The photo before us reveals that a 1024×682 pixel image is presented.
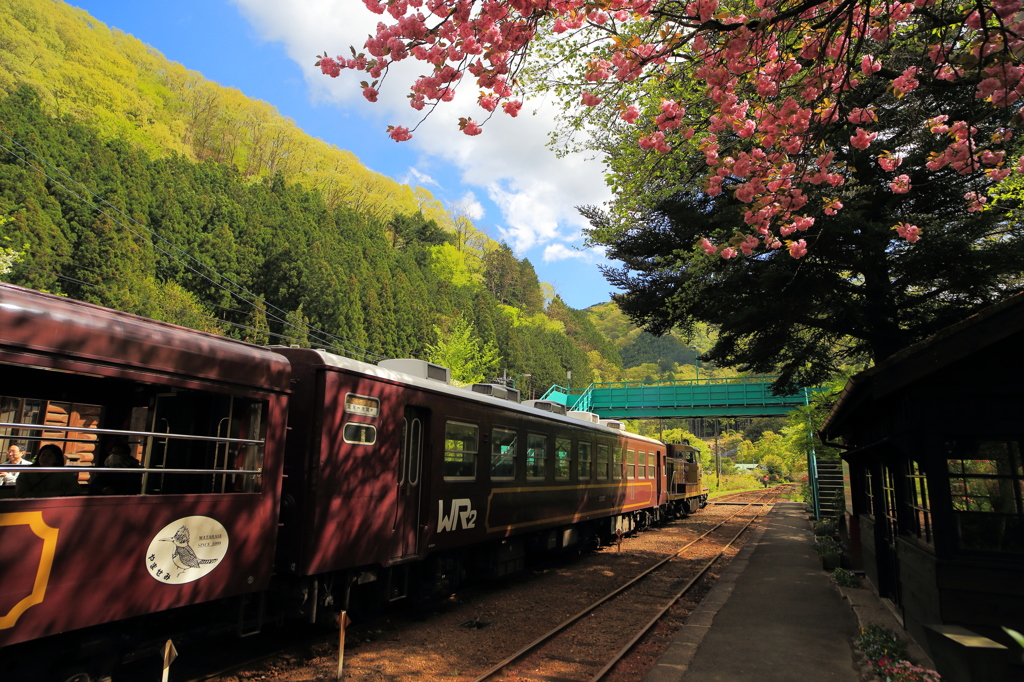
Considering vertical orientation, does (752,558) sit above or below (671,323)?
below

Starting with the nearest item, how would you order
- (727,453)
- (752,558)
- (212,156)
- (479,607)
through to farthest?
(479,607)
(752,558)
(212,156)
(727,453)

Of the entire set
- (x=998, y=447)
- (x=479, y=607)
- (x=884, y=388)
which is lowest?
(x=479, y=607)

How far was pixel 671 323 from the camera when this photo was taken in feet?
40.5

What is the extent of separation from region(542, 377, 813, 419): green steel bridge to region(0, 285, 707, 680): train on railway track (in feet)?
81.5

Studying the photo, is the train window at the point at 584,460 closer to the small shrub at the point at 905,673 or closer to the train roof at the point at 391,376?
the train roof at the point at 391,376

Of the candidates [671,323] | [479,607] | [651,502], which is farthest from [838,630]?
[651,502]

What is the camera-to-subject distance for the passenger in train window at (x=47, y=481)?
4156 mm

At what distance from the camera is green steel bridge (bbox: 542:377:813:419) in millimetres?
32906

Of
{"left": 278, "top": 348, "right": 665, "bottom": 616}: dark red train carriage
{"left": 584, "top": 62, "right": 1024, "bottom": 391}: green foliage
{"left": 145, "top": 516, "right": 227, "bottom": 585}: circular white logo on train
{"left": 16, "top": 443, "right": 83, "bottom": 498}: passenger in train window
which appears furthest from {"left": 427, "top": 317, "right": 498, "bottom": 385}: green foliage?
{"left": 16, "top": 443, "right": 83, "bottom": 498}: passenger in train window

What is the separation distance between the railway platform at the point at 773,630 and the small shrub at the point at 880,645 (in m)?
0.17

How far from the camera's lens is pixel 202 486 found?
523cm

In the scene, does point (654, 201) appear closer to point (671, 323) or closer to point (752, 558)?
point (671, 323)

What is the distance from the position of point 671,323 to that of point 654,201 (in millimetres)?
2581

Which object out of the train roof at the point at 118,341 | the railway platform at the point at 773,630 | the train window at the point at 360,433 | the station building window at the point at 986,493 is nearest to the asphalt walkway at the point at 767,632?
the railway platform at the point at 773,630
